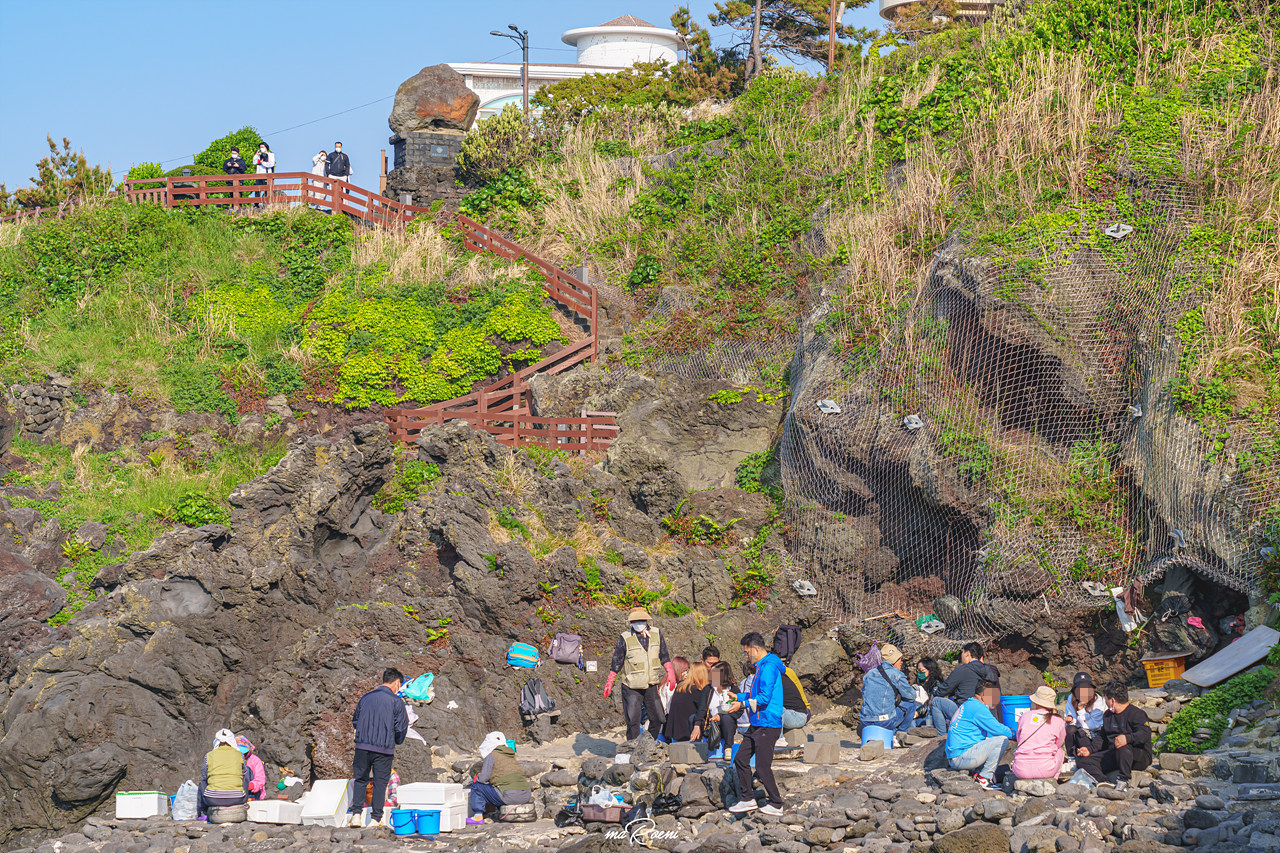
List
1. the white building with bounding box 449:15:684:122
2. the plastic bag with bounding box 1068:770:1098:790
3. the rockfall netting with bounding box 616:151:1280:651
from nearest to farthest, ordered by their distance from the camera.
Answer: the plastic bag with bounding box 1068:770:1098:790 < the rockfall netting with bounding box 616:151:1280:651 < the white building with bounding box 449:15:684:122

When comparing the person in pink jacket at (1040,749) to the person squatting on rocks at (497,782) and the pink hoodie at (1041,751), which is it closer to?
the pink hoodie at (1041,751)

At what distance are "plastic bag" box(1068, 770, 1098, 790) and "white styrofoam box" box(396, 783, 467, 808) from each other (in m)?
4.98

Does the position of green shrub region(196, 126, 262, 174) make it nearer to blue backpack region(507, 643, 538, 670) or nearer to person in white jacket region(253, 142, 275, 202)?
person in white jacket region(253, 142, 275, 202)

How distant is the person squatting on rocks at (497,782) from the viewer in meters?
10.1

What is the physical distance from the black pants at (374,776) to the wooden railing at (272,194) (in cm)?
1670

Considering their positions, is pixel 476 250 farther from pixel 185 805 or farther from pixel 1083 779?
pixel 1083 779

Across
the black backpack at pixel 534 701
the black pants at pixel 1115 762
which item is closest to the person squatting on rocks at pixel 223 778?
the black backpack at pixel 534 701

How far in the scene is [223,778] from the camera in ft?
34.6

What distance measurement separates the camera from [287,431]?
789 inches

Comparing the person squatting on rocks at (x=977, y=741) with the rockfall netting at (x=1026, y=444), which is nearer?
the person squatting on rocks at (x=977, y=741)

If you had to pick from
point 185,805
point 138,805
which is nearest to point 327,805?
point 185,805
